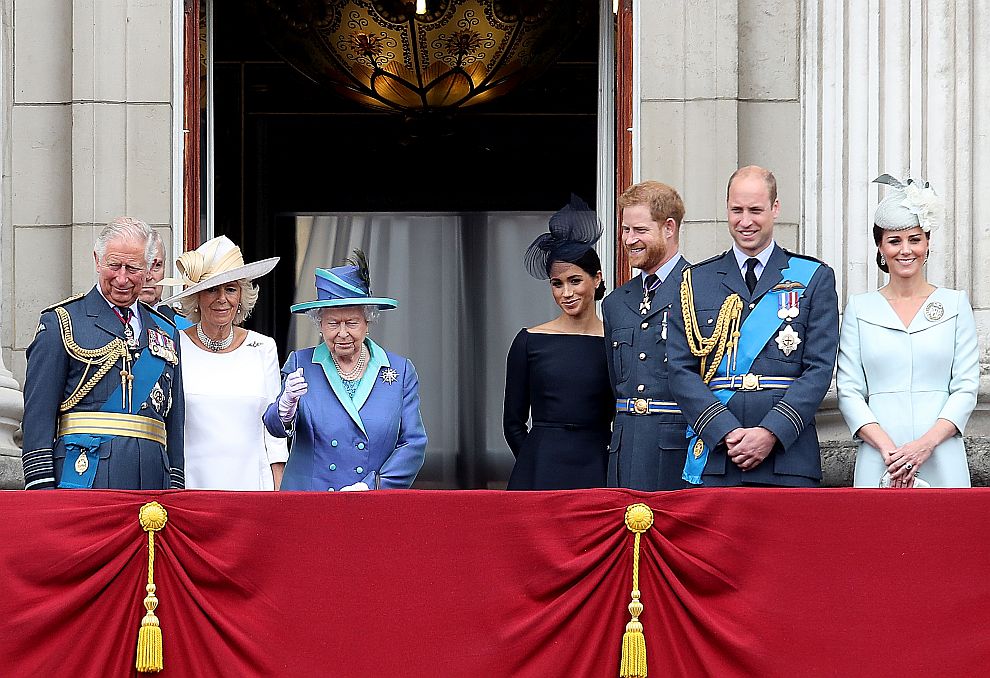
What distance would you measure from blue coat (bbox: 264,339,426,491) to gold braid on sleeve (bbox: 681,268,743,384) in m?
0.99

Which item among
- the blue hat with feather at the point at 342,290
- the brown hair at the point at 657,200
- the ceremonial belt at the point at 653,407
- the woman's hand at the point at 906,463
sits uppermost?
the brown hair at the point at 657,200

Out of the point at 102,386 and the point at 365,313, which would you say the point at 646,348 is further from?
the point at 102,386

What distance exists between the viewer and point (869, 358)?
5.71 meters

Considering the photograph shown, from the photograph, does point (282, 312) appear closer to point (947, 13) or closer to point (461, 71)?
point (461, 71)

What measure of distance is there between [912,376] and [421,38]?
6.05m

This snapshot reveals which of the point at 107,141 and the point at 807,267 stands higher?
the point at 107,141

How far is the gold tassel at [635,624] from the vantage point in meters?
4.72

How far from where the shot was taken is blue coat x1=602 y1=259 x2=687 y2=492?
5.70 meters

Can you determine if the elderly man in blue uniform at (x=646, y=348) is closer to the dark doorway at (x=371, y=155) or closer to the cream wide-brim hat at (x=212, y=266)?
the cream wide-brim hat at (x=212, y=266)

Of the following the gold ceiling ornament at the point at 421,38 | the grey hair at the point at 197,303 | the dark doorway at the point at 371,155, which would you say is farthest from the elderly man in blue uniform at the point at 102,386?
the dark doorway at the point at 371,155

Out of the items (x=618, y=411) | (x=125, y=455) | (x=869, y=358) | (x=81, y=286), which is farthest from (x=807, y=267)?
(x=81, y=286)

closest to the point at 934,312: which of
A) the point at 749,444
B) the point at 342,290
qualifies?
the point at 749,444

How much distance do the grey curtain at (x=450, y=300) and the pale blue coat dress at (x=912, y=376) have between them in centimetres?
733

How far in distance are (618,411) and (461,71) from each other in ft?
19.4
